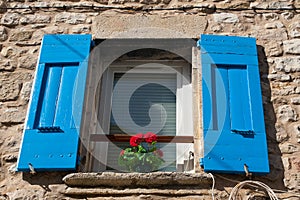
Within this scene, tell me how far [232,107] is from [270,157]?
48cm

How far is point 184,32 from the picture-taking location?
3.96 m

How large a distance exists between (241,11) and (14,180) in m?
2.54

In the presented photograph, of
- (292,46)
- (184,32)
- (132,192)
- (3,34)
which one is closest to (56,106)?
(132,192)

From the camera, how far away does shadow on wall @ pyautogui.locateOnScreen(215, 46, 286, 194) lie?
10.3ft

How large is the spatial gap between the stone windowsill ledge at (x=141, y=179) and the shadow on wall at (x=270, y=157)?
0.13m

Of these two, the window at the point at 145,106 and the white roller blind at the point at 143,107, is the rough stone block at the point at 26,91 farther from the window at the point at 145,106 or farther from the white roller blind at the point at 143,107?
the white roller blind at the point at 143,107

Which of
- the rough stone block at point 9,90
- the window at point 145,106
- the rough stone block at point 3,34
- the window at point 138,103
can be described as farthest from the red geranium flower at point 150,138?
the rough stone block at point 3,34

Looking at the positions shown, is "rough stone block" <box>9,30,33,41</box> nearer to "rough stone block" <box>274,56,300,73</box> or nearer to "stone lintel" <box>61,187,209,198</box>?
"stone lintel" <box>61,187,209,198</box>

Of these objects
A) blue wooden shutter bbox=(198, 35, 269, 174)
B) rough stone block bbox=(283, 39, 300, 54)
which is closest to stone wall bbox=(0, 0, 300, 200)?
rough stone block bbox=(283, 39, 300, 54)

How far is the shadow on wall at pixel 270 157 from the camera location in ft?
10.3

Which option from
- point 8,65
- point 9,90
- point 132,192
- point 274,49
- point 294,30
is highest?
point 294,30

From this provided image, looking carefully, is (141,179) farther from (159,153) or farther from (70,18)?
(70,18)

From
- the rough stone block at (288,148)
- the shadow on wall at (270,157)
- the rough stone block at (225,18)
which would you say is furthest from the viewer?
the rough stone block at (225,18)

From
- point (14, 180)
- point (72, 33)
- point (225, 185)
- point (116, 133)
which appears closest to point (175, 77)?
point (116, 133)
